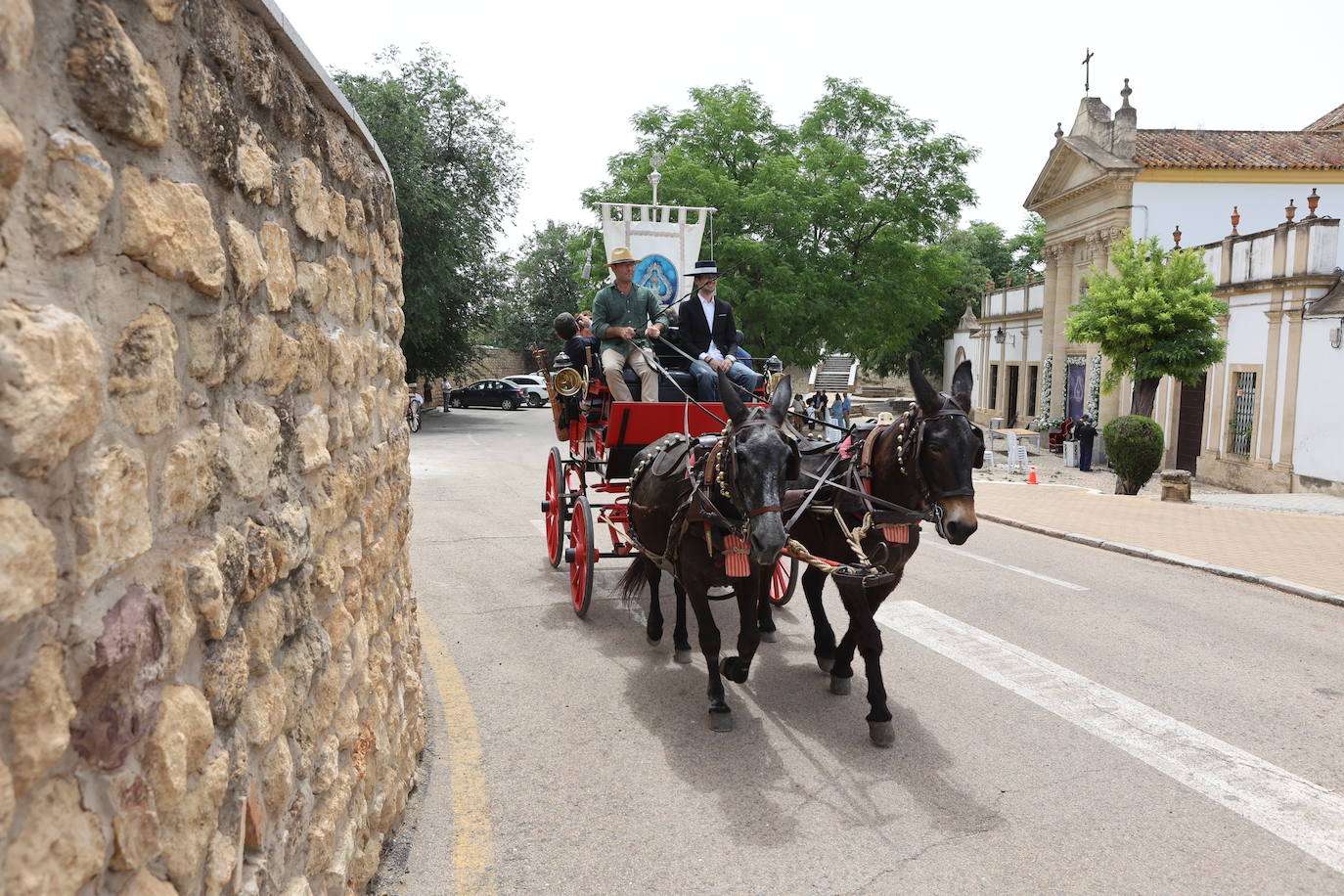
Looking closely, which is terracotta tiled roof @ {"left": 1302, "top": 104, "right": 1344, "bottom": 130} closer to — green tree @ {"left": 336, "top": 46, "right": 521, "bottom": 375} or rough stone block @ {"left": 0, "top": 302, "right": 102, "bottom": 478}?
green tree @ {"left": 336, "top": 46, "right": 521, "bottom": 375}

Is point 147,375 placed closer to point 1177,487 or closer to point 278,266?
point 278,266

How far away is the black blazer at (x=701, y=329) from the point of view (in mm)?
8641

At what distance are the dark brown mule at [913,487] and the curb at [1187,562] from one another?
6439 mm

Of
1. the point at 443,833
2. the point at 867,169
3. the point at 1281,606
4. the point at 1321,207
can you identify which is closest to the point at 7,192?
the point at 443,833

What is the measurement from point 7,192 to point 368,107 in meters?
33.4

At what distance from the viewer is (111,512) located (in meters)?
1.67

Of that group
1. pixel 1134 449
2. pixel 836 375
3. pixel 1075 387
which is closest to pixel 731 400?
pixel 1134 449

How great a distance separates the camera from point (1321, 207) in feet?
96.9

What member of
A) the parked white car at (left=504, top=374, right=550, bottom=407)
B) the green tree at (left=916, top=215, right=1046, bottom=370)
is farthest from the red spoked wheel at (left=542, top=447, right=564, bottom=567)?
the green tree at (left=916, top=215, right=1046, bottom=370)

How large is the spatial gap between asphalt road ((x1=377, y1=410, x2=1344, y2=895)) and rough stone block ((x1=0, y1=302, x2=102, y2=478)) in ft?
9.96

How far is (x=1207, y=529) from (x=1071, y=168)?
23.8 meters

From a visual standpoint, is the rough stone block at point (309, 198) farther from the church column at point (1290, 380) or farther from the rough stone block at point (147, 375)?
the church column at point (1290, 380)

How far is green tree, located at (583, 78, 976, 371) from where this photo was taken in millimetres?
29078

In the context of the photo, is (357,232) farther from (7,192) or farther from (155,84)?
(7,192)
